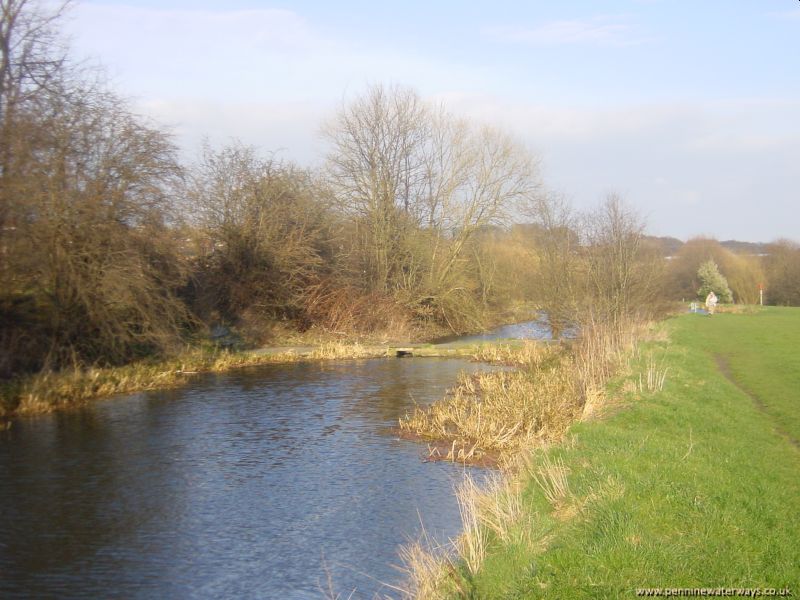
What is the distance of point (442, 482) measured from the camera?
1113 cm

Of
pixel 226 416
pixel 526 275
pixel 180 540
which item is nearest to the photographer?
pixel 180 540

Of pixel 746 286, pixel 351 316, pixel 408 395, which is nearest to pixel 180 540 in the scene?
pixel 408 395

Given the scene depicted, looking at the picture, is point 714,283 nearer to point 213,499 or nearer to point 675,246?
point 675,246

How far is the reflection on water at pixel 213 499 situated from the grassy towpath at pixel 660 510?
176 cm

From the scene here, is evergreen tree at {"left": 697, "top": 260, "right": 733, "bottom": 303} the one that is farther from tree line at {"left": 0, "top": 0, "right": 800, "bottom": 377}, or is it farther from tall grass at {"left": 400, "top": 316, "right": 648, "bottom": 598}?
tall grass at {"left": 400, "top": 316, "right": 648, "bottom": 598}

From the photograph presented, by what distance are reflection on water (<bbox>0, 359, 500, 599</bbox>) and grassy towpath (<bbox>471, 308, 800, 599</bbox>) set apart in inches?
69.3

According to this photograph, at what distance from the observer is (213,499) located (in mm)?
10406

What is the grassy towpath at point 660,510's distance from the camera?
17.2 ft

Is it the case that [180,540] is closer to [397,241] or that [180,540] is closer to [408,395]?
[408,395]

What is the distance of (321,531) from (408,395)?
32.6 ft

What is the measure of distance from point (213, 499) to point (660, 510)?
6.22 m

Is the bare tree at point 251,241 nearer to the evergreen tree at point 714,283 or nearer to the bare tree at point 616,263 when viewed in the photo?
the bare tree at point 616,263

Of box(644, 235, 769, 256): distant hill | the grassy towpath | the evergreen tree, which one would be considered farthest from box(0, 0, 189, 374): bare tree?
the evergreen tree

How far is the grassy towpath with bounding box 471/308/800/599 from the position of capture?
5.25 meters
